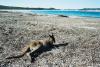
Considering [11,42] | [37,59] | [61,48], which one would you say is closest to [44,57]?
[37,59]

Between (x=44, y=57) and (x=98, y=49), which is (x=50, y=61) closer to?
(x=44, y=57)

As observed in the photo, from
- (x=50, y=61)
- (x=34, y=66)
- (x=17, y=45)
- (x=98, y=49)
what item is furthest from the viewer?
(x=17, y=45)

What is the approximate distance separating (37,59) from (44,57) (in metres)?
0.59

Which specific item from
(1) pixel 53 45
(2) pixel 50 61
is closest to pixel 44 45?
(1) pixel 53 45

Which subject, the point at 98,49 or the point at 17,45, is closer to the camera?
the point at 98,49

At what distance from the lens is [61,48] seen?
46.7 feet

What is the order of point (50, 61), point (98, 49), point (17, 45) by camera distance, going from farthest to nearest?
1. point (17, 45)
2. point (98, 49)
3. point (50, 61)

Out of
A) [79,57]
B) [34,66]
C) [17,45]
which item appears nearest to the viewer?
[34,66]

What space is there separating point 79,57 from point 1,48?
5130 mm

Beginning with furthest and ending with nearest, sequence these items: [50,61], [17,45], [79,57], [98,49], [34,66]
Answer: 1. [17,45]
2. [98,49]
3. [79,57]
4. [50,61]
5. [34,66]

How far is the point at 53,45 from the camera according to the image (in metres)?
15.0

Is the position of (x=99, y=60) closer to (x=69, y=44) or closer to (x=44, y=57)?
(x=44, y=57)

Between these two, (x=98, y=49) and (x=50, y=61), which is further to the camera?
(x=98, y=49)

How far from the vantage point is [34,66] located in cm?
1013
